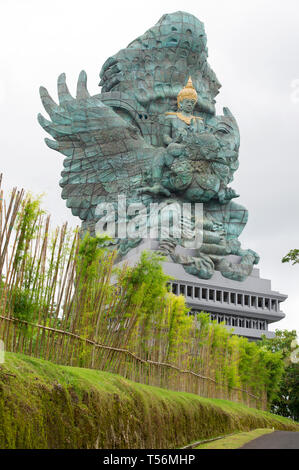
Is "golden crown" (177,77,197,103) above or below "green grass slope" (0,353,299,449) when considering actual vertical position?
above

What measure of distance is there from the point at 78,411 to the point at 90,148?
33.6m

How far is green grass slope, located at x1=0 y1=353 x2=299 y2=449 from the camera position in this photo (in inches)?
215

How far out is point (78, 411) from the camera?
653 cm

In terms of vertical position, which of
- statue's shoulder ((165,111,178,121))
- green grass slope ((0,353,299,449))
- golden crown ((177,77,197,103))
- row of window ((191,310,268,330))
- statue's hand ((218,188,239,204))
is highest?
golden crown ((177,77,197,103))

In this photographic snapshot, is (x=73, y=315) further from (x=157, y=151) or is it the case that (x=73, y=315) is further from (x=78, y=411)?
(x=157, y=151)

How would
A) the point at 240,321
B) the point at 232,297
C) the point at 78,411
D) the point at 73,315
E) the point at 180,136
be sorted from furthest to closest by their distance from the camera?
1. the point at 240,321
2. the point at 232,297
3. the point at 180,136
4. the point at 73,315
5. the point at 78,411

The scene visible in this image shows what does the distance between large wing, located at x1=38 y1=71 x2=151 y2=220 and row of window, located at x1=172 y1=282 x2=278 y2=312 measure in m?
7.55

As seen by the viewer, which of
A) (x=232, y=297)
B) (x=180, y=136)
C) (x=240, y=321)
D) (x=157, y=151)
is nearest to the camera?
(x=180, y=136)

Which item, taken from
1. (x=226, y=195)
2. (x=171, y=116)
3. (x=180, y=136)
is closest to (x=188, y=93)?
(x=171, y=116)

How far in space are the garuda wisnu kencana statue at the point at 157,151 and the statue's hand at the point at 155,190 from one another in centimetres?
6

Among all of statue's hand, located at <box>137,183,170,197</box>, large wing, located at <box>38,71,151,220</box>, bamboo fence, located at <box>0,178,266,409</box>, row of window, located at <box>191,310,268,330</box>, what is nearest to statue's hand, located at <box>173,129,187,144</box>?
large wing, located at <box>38,71,151,220</box>

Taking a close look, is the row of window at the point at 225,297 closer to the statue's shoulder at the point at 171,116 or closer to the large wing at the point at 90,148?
the large wing at the point at 90,148

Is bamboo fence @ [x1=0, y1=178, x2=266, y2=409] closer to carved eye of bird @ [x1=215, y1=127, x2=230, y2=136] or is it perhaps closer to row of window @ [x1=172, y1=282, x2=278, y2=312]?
row of window @ [x1=172, y1=282, x2=278, y2=312]

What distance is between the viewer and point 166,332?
1305 centimetres
